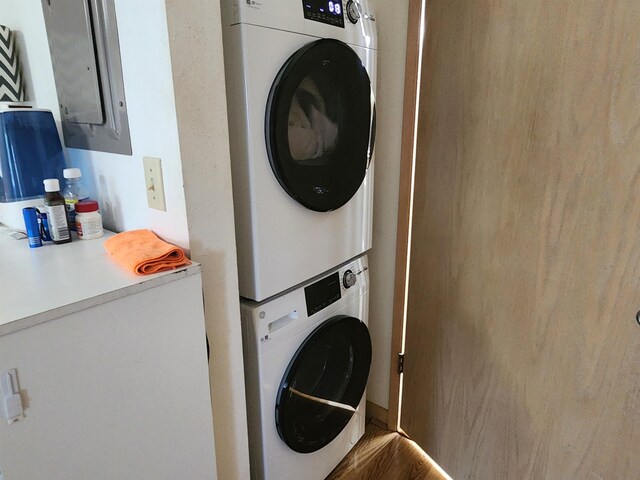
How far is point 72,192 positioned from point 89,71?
1.06 feet

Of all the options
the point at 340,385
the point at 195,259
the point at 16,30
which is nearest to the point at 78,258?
the point at 195,259

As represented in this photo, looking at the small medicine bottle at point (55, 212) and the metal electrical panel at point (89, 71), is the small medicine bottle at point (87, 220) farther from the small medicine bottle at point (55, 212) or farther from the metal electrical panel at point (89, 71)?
the metal electrical panel at point (89, 71)

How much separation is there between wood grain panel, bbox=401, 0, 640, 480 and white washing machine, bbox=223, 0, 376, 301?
298 mm

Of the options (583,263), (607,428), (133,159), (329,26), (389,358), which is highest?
(329,26)

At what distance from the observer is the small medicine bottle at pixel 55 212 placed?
3.12 ft

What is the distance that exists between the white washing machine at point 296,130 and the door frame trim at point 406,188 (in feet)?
0.53

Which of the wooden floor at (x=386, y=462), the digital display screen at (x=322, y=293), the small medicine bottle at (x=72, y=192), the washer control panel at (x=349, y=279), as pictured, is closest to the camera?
the small medicine bottle at (x=72, y=192)

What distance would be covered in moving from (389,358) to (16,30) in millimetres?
1827

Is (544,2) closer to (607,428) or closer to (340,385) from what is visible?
(607,428)

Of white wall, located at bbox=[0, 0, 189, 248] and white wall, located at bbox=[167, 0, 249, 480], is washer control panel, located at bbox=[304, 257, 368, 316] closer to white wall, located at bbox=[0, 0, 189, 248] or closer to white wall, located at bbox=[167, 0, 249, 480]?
white wall, located at bbox=[167, 0, 249, 480]

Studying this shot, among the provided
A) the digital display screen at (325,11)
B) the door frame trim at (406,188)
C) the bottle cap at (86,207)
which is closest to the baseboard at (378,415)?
the door frame trim at (406,188)

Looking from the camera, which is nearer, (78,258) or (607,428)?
(78,258)

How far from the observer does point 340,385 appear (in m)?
1.57

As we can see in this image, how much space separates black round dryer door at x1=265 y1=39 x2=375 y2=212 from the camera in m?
1.06
